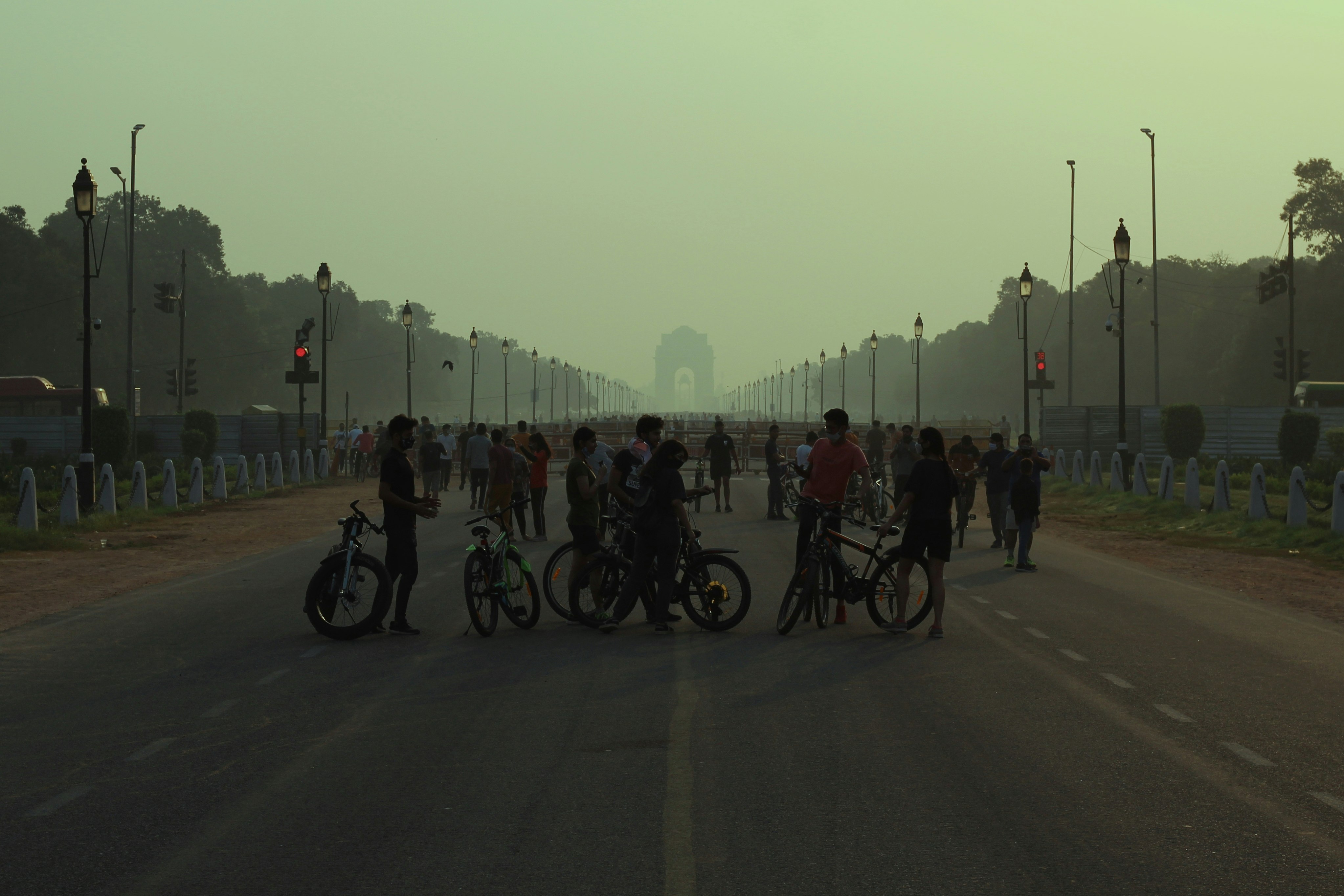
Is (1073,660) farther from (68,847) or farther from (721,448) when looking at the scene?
(721,448)

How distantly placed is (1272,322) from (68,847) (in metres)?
71.1

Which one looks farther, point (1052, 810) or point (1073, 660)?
point (1073, 660)

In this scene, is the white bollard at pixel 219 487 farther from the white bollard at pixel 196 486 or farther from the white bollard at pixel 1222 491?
the white bollard at pixel 1222 491

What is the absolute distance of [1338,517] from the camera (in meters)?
19.9

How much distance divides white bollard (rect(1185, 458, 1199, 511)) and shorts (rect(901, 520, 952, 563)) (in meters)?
16.2

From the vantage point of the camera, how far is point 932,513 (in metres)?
11.2

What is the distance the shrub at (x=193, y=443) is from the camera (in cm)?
4644

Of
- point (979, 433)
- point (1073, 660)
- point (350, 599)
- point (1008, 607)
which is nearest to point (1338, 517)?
point (1008, 607)

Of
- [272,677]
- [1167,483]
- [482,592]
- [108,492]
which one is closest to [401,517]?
[482,592]

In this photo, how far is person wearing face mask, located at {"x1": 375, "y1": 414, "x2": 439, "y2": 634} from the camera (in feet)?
36.8

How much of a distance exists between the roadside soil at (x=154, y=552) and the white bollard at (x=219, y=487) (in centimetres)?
55

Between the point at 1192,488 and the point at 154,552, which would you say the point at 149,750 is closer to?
the point at 154,552

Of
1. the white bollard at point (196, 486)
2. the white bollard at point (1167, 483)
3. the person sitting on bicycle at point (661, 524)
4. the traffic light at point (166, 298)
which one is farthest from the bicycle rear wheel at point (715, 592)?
the traffic light at point (166, 298)

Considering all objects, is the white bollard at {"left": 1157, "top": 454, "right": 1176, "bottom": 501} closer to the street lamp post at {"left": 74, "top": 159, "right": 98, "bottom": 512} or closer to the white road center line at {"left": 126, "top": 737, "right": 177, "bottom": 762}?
the street lamp post at {"left": 74, "top": 159, "right": 98, "bottom": 512}
